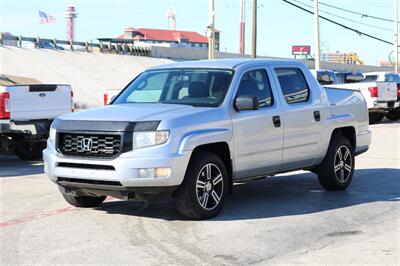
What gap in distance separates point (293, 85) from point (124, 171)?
3.01m

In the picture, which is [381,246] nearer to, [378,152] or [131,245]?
[131,245]

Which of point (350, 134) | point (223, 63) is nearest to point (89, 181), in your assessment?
point (223, 63)

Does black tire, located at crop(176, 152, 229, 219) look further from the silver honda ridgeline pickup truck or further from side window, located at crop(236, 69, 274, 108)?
side window, located at crop(236, 69, 274, 108)

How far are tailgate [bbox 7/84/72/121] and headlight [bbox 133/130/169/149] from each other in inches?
240

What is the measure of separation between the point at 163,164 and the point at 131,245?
37.4 inches

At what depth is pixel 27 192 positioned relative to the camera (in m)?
9.52

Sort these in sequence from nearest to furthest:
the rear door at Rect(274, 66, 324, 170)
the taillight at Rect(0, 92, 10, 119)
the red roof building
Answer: the rear door at Rect(274, 66, 324, 170)
the taillight at Rect(0, 92, 10, 119)
the red roof building

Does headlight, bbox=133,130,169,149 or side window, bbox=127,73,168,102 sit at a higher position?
side window, bbox=127,73,168,102

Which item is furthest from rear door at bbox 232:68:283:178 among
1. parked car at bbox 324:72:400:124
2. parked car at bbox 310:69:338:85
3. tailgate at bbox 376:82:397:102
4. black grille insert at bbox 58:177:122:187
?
tailgate at bbox 376:82:397:102

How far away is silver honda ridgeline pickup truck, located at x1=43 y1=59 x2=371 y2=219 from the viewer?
682 centimetres

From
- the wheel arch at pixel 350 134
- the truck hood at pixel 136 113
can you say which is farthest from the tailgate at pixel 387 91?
the truck hood at pixel 136 113

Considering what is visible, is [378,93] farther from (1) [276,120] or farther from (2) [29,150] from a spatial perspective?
(1) [276,120]

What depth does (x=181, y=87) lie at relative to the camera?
799 cm

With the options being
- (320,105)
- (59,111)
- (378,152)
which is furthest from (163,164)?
(378,152)
